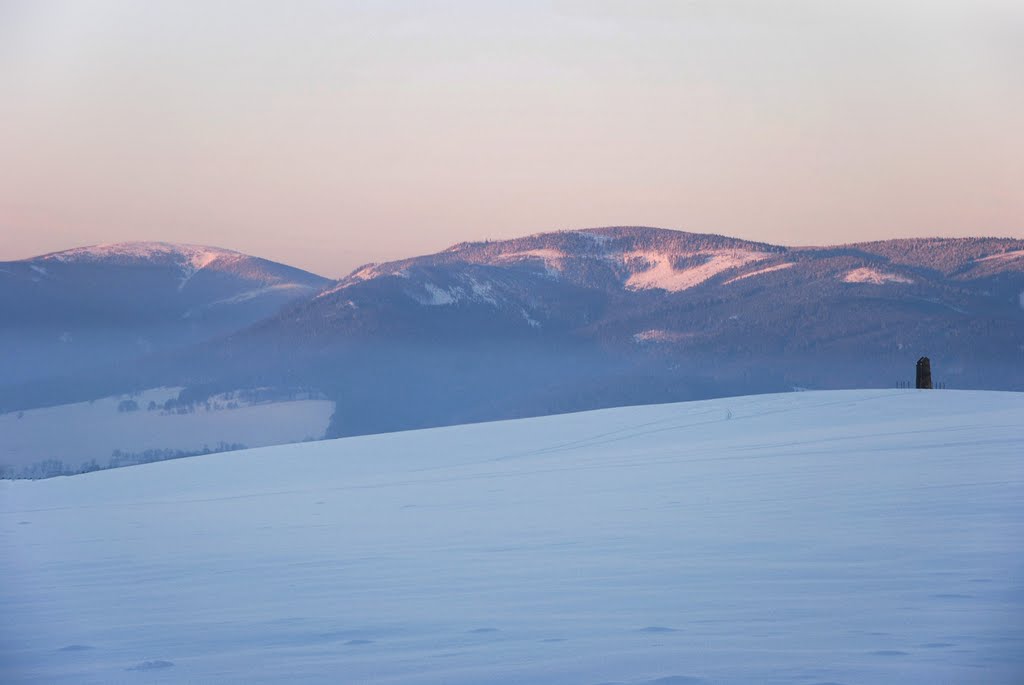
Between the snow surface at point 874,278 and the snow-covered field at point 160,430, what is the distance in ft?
288

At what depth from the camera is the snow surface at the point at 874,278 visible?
194 metres

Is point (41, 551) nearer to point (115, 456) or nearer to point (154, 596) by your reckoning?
point (154, 596)

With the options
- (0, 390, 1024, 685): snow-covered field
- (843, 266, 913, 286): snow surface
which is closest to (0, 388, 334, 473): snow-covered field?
(843, 266, 913, 286): snow surface

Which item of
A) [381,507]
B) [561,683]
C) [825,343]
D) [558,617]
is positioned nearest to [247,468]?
[381,507]

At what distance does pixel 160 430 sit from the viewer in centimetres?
18438

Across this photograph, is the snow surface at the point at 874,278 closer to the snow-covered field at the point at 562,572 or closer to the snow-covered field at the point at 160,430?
the snow-covered field at the point at 160,430

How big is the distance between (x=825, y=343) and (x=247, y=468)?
539 ft

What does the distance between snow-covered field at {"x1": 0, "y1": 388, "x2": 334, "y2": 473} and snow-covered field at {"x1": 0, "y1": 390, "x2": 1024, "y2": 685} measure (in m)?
161

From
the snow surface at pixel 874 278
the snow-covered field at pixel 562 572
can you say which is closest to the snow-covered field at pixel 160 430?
the snow surface at pixel 874 278

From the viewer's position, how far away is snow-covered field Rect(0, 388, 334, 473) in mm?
171500

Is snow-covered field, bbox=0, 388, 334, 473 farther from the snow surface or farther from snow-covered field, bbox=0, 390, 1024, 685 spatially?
snow-covered field, bbox=0, 390, 1024, 685

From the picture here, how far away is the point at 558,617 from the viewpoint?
4.64 m

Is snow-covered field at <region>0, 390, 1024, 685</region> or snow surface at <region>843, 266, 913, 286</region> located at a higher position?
snow surface at <region>843, 266, 913, 286</region>

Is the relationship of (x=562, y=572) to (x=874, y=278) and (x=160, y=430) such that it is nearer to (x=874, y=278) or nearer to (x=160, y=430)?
(x=160, y=430)
